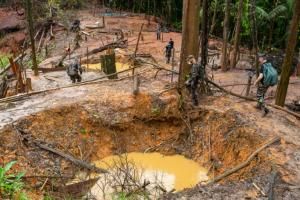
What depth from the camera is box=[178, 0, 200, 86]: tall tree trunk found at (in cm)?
1200

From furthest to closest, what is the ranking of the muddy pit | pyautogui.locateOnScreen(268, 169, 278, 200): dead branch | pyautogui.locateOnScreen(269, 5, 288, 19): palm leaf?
pyautogui.locateOnScreen(269, 5, 288, 19): palm leaf, the muddy pit, pyautogui.locateOnScreen(268, 169, 278, 200): dead branch

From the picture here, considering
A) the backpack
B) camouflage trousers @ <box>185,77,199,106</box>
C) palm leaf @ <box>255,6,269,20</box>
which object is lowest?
camouflage trousers @ <box>185,77,199,106</box>

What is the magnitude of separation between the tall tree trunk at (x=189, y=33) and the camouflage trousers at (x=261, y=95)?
2.75 meters

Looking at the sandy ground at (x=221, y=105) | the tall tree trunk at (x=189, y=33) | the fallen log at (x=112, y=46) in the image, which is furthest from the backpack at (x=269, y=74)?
the fallen log at (x=112, y=46)

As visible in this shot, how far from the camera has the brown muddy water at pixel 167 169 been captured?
1013 centimetres

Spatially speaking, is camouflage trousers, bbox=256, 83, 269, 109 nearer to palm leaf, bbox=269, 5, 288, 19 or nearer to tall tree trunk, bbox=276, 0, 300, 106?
tall tree trunk, bbox=276, 0, 300, 106

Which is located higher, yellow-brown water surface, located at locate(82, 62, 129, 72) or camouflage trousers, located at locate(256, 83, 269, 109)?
camouflage trousers, located at locate(256, 83, 269, 109)

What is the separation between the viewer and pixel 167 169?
11.0m

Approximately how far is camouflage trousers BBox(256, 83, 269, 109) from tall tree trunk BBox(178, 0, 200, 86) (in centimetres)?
275

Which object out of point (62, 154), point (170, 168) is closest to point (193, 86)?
point (170, 168)

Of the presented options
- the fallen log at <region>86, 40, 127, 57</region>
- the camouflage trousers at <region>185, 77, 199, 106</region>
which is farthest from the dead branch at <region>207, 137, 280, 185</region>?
the fallen log at <region>86, 40, 127, 57</region>

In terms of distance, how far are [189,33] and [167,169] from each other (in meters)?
4.65

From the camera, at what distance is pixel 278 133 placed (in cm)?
952

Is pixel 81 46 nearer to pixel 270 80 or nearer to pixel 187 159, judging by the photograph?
pixel 187 159
